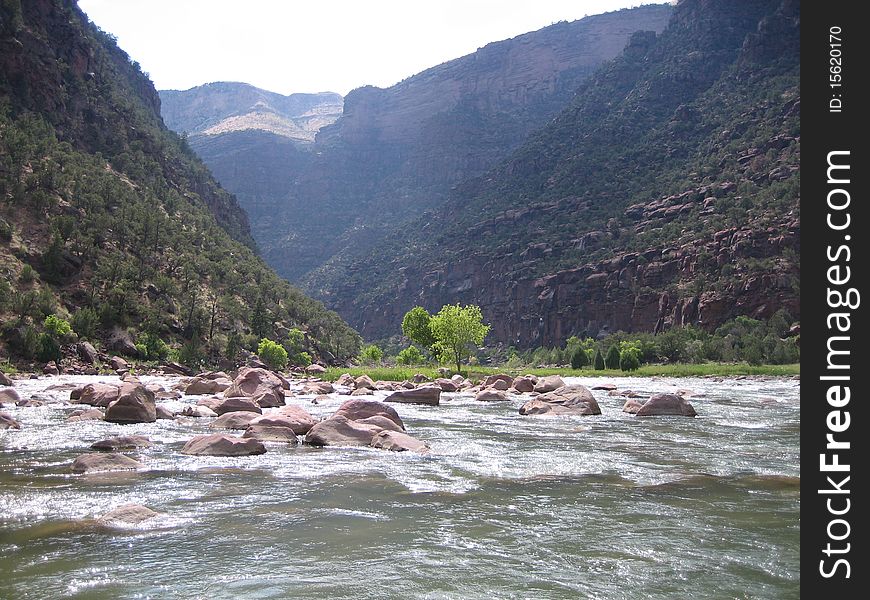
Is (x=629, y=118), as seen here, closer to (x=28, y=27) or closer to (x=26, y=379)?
(x=28, y=27)

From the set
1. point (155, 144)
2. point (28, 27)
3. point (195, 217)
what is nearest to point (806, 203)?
point (195, 217)

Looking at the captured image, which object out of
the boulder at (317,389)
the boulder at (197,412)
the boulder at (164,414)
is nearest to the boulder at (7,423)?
the boulder at (164,414)

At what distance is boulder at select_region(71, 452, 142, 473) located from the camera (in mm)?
11414

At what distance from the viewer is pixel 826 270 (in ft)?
18.0

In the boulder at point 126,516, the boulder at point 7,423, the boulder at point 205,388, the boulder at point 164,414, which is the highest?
the boulder at point 126,516

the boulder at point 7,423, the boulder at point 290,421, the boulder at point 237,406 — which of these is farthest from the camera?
the boulder at point 237,406

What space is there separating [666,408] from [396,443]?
13480 mm

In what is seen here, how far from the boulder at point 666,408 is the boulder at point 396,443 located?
39.7 ft

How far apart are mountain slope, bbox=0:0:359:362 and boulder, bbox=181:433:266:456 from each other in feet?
120

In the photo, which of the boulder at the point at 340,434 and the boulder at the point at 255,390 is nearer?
the boulder at the point at 340,434

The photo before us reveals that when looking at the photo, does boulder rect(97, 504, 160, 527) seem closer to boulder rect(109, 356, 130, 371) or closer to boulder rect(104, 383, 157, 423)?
boulder rect(104, 383, 157, 423)

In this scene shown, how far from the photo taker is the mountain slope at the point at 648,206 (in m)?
107

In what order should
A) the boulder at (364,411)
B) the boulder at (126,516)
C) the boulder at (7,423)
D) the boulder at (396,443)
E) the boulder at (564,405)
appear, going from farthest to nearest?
the boulder at (564,405) < the boulder at (364,411) < the boulder at (7,423) < the boulder at (396,443) < the boulder at (126,516)

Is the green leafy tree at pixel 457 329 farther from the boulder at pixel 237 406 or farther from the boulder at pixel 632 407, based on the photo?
the boulder at pixel 237 406
